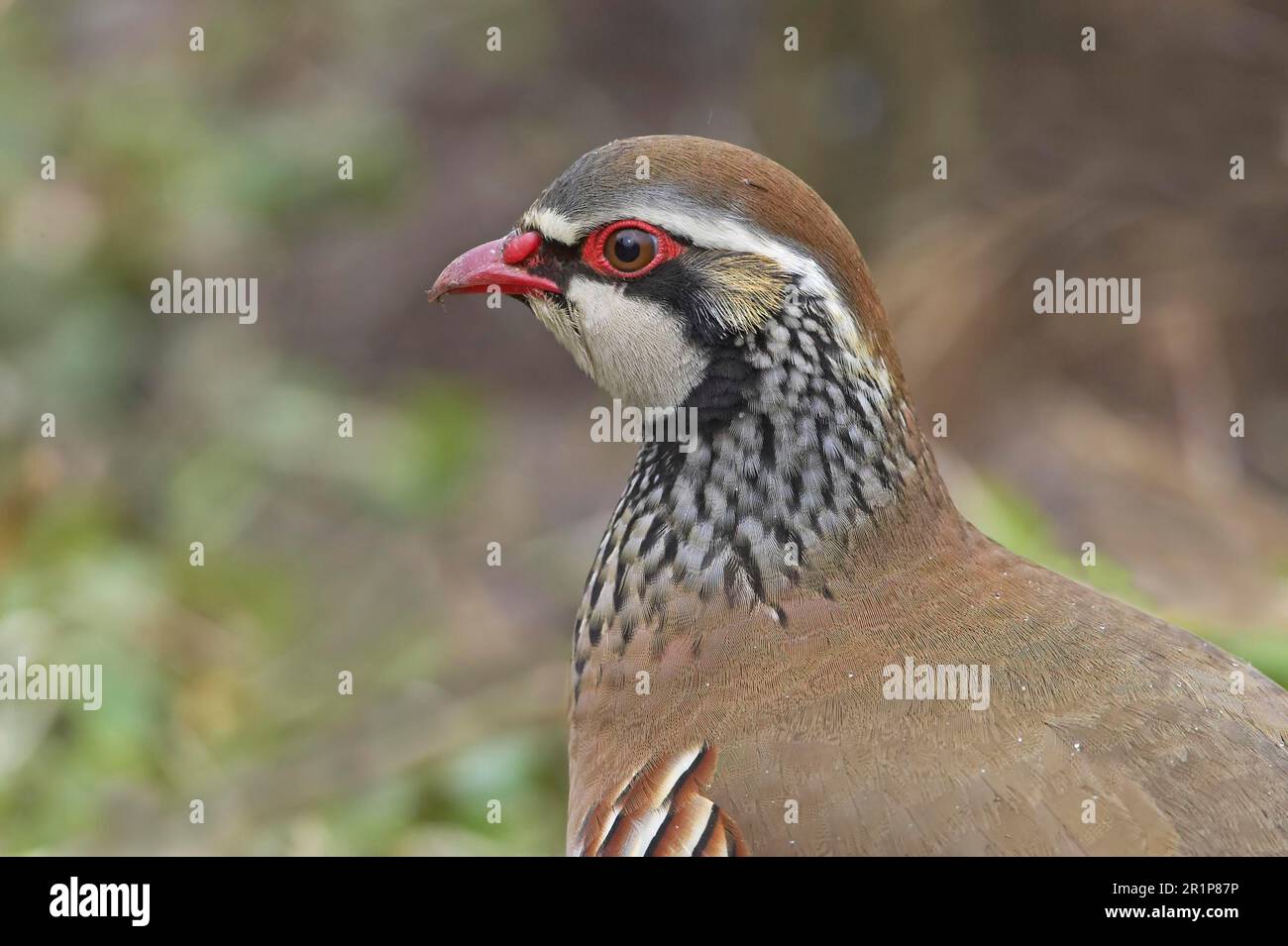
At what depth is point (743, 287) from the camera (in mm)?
2598

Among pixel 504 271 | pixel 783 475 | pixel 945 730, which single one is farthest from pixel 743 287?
pixel 945 730

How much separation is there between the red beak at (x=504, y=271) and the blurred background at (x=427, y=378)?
5.25 ft

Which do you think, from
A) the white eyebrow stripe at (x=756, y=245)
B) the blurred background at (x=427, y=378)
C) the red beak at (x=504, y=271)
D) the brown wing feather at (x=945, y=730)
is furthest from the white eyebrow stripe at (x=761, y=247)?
the blurred background at (x=427, y=378)

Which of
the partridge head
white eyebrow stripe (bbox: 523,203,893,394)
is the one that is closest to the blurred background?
the partridge head

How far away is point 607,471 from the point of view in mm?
5930

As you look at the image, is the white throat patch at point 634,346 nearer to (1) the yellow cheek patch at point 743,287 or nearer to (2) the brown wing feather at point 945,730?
(1) the yellow cheek patch at point 743,287

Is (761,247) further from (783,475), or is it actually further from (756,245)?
(783,475)

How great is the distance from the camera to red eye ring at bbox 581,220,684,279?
264cm

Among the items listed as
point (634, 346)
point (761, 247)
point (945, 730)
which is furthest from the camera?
point (634, 346)

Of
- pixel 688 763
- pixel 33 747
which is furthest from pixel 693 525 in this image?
pixel 33 747

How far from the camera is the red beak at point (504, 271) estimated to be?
2811 millimetres

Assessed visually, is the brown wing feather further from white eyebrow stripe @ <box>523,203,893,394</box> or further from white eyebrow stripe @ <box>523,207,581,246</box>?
white eyebrow stripe @ <box>523,207,581,246</box>

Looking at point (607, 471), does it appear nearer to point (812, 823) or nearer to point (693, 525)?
point (693, 525)

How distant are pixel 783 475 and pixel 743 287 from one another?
346 millimetres
